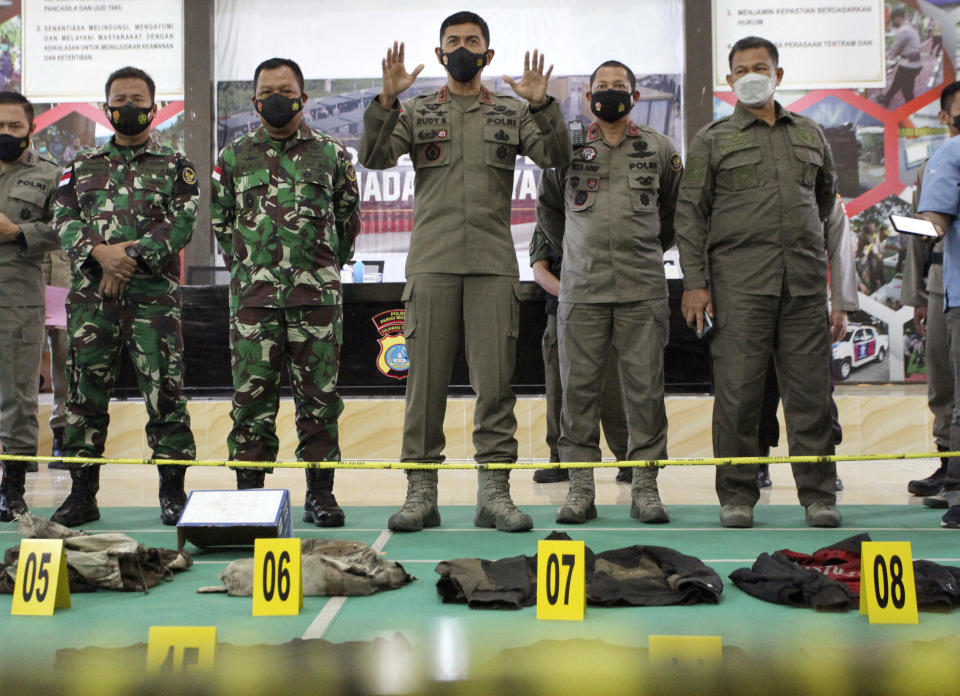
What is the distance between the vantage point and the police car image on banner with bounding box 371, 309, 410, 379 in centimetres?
557

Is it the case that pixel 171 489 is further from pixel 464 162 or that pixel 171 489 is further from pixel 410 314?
pixel 464 162

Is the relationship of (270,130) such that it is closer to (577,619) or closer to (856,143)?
Answer: (577,619)

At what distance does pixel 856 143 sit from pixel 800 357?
17.2 feet

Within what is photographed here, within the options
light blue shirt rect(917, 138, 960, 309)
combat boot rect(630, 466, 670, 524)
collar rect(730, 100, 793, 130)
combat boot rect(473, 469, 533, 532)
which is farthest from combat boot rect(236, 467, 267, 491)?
light blue shirt rect(917, 138, 960, 309)

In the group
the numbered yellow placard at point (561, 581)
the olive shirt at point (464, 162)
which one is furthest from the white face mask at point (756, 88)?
the numbered yellow placard at point (561, 581)

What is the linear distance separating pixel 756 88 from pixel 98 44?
6.80 metres

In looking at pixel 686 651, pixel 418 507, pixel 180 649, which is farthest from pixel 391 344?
pixel 686 651

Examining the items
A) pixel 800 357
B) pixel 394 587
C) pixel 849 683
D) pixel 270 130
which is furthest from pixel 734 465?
pixel 270 130

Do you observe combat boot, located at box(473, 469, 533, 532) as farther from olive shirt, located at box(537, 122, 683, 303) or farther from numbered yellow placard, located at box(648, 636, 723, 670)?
numbered yellow placard, located at box(648, 636, 723, 670)

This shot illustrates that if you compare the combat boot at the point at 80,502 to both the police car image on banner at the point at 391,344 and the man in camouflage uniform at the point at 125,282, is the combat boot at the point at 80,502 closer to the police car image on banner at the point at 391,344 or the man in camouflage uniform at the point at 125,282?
the man in camouflage uniform at the point at 125,282

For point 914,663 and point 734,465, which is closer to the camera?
point 914,663

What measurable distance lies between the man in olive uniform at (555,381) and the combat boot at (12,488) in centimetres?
219

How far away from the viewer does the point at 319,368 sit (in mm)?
3268

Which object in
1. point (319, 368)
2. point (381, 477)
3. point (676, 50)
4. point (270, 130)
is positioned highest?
point (676, 50)
